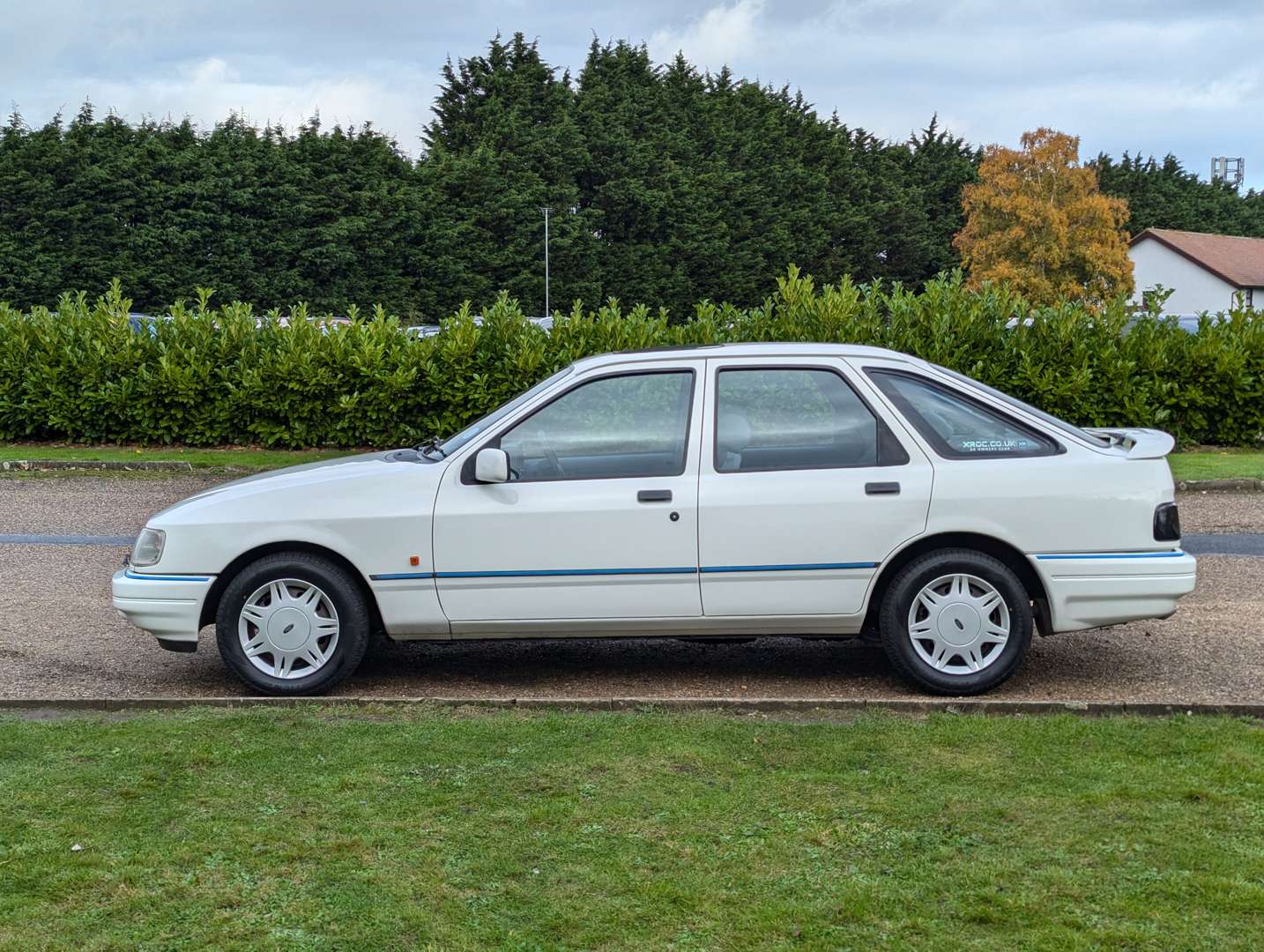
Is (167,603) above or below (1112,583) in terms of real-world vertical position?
below

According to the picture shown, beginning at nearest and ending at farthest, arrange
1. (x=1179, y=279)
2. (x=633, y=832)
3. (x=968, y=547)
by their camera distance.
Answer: (x=633, y=832), (x=968, y=547), (x=1179, y=279)

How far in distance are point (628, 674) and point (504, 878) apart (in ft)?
10.2

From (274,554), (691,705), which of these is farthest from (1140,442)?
(274,554)

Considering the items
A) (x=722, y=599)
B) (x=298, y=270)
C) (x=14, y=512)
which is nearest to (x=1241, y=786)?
(x=722, y=599)

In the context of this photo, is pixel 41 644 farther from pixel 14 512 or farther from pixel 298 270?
pixel 298 270

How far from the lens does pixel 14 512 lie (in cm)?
1435

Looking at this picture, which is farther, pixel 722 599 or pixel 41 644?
pixel 41 644

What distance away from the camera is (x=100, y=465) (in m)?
17.9

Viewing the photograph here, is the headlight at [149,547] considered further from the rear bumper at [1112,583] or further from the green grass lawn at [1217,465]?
the green grass lawn at [1217,465]

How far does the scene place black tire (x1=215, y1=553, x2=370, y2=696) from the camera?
6.70m

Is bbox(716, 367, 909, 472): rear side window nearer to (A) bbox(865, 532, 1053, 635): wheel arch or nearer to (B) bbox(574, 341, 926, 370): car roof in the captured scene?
(B) bbox(574, 341, 926, 370): car roof

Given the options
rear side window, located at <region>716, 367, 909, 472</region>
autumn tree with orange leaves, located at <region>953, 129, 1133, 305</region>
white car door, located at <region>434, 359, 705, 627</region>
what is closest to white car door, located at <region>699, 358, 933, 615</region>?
rear side window, located at <region>716, 367, 909, 472</region>

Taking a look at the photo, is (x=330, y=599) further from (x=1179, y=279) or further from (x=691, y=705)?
(x=1179, y=279)

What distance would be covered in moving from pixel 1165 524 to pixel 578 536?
2.71 m
